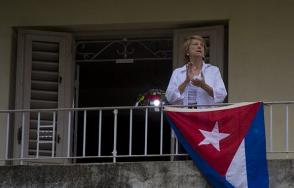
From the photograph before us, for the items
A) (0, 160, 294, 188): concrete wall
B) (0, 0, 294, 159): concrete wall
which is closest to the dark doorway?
(0, 0, 294, 159): concrete wall

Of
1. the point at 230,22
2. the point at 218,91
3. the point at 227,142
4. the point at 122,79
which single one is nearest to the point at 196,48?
the point at 218,91

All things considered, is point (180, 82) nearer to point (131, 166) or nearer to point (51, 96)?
point (131, 166)

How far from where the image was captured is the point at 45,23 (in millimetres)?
10969

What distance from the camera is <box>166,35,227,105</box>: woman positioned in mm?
8570

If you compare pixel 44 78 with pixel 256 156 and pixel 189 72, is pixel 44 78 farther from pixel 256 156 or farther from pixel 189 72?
pixel 256 156

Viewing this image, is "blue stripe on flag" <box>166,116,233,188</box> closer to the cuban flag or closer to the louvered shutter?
the cuban flag

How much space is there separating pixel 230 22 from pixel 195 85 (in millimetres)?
2274

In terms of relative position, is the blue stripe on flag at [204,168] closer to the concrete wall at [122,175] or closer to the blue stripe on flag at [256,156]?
the concrete wall at [122,175]

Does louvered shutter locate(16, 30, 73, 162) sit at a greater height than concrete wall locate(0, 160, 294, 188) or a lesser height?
greater

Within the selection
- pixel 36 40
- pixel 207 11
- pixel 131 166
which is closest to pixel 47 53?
pixel 36 40

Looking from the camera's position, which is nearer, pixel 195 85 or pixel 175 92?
pixel 195 85

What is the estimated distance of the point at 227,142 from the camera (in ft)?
27.5

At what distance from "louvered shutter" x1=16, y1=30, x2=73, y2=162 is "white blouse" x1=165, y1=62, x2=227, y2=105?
8.02ft

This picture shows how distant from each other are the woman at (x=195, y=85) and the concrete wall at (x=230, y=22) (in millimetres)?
1744
